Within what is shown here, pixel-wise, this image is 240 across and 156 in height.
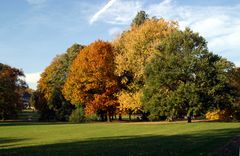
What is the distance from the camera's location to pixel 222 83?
180 ft

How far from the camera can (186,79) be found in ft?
183

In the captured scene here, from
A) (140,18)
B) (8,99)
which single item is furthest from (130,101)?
(8,99)

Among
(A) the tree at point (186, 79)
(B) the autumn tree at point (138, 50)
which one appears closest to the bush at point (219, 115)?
(A) the tree at point (186, 79)

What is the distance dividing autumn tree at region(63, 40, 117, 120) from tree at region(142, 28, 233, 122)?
42.2 ft

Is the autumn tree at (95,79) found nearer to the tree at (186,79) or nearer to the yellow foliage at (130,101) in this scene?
the yellow foliage at (130,101)

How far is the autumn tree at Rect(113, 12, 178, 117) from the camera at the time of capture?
207 ft

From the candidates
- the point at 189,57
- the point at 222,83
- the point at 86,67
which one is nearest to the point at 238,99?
the point at 222,83

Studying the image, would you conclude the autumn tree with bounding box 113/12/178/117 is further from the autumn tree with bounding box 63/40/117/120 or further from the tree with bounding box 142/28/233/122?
the tree with bounding box 142/28/233/122

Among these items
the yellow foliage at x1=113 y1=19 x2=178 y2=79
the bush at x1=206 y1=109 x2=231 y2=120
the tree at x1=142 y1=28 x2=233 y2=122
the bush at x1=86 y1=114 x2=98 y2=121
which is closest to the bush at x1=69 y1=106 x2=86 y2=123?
the bush at x1=86 y1=114 x2=98 y2=121

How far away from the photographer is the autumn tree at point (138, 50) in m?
63.2

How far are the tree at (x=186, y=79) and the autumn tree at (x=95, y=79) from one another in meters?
12.9

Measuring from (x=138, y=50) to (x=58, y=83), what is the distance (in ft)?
97.5

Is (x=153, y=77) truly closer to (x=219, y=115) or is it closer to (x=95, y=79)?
(x=95, y=79)

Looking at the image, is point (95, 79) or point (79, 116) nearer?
point (95, 79)
